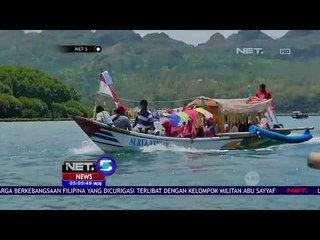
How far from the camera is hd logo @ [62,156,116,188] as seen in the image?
10.0ft

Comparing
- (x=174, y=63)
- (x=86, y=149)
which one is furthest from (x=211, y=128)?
(x=86, y=149)

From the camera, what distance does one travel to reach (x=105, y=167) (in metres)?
3.08

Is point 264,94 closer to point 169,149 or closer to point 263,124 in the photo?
point 263,124

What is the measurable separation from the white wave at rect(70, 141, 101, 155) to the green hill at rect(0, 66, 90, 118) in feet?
0.70

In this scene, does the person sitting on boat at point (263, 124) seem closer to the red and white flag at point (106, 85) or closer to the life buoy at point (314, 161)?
the red and white flag at point (106, 85)

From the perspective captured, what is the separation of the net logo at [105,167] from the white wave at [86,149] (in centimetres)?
9

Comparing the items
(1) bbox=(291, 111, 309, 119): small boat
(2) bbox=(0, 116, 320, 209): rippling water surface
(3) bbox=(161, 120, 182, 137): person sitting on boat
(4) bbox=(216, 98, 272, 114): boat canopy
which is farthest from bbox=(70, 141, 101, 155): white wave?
(1) bbox=(291, 111, 309, 119): small boat

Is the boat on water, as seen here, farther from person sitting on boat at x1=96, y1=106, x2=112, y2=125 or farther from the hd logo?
the hd logo

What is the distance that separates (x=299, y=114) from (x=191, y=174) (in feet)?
2.81

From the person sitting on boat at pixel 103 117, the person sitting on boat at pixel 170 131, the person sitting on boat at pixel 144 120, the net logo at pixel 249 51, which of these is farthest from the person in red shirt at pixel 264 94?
the person sitting on boat at pixel 103 117

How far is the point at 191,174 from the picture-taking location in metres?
3.12

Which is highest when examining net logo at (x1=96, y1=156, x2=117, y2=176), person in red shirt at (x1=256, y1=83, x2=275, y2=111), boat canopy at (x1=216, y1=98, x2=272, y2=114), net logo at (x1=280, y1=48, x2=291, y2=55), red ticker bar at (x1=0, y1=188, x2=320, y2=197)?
net logo at (x1=280, y1=48, x2=291, y2=55)
